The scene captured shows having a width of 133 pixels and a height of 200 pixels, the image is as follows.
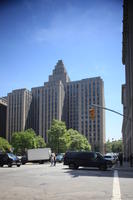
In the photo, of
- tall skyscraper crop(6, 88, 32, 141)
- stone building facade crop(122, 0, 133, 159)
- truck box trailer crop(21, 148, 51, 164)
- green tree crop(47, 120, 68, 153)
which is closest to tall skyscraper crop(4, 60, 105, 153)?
tall skyscraper crop(6, 88, 32, 141)

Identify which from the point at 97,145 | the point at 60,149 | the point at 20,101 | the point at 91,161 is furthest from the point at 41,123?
the point at 91,161

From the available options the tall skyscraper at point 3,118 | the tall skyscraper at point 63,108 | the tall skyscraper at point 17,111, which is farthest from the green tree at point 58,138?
the tall skyscraper at point 3,118

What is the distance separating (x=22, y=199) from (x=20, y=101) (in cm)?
17664

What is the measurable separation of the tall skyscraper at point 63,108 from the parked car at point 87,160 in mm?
142710

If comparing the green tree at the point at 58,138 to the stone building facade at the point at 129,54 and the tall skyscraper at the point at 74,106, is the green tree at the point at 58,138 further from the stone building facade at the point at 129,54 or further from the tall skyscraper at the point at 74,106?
the tall skyscraper at the point at 74,106

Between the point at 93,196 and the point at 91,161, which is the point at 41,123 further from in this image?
the point at 93,196

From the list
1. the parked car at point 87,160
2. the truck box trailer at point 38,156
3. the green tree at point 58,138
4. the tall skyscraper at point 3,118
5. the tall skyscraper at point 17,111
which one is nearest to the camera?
the parked car at point 87,160

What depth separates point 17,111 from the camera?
610 feet

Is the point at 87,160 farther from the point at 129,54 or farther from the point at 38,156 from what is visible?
the point at 129,54

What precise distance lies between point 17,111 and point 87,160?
15757 centimetres

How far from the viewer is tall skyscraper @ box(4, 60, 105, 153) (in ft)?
585

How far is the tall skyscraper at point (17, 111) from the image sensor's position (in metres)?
184

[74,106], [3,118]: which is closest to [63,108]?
[74,106]

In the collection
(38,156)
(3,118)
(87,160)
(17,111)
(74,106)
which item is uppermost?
(74,106)
